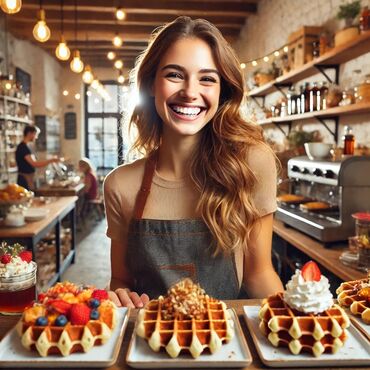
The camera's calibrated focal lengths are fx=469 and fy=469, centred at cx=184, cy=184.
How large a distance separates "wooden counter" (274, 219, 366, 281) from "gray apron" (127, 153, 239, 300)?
0.87 metres

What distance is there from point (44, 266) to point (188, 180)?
3764 mm

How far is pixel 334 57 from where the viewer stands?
12.3ft

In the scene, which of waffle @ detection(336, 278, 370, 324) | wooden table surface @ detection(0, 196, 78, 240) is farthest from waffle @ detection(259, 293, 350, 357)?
wooden table surface @ detection(0, 196, 78, 240)

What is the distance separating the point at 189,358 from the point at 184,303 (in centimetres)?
14

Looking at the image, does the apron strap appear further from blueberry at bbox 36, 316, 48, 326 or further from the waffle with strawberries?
blueberry at bbox 36, 316, 48, 326

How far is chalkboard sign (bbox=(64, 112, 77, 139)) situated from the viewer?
13.3 metres

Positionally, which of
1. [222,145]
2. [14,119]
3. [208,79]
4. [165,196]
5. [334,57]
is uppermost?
[334,57]

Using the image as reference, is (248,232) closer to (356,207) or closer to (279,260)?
(356,207)

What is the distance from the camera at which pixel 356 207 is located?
8.86 feet


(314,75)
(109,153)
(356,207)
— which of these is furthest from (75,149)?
(356,207)

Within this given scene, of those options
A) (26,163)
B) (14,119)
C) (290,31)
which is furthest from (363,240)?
(14,119)

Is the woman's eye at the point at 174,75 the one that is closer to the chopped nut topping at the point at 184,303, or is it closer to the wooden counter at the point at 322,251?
the chopped nut topping at the point at 184,303

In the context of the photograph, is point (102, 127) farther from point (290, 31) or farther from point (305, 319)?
point (305, 319)

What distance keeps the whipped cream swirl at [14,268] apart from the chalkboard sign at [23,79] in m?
8.94
